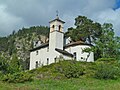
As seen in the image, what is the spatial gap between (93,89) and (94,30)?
4479 cm

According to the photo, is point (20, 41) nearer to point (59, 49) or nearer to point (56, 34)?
point (56, 34)

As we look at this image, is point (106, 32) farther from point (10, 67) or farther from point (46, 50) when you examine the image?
point (10, 67)

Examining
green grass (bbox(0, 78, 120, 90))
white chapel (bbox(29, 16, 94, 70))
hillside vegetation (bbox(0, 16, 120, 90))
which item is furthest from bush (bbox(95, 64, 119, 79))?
white chapel (bbox(29, 16, 94, 70))

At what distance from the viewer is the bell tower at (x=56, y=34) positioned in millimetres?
55338

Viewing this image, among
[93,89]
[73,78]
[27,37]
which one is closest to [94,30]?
[73,78]

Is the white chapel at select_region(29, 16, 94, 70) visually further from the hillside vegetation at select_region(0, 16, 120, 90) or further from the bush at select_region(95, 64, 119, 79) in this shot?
the bush at select_region(95, 64, 119, 79)

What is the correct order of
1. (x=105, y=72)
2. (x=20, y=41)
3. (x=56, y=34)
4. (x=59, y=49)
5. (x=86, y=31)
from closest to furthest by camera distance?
1. (x=105, y=72)
2. (x=59, y=49)
3. (x=56, y=34)
4. (x=86, y=31)
5. (x=20, y=41)

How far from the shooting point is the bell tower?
182 feet

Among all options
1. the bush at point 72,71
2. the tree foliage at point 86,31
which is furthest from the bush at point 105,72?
the tree foliage at point 86,31

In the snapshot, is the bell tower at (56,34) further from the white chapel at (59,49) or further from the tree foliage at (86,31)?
the tree foliage at (86,31)

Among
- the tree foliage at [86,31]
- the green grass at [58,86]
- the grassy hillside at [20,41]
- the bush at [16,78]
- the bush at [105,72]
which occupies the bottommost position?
the green grass at [58,86]

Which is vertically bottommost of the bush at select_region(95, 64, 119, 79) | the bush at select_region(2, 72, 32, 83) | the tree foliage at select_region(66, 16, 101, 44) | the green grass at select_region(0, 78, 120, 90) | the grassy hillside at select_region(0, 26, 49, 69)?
the green grass at select_region(0, 78, 120, 90)

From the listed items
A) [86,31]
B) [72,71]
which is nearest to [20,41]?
[86,31]

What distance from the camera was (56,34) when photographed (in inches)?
2192
